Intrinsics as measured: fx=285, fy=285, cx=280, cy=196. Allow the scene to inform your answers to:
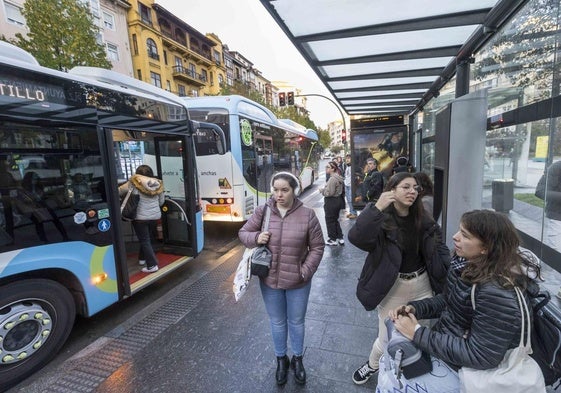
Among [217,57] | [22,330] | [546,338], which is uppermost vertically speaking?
[217,57]

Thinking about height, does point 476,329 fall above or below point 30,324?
above

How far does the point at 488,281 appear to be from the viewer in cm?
130

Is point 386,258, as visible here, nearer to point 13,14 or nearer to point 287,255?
point 287,255

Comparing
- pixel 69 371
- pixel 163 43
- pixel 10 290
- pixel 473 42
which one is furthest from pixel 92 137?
pixel 163 43

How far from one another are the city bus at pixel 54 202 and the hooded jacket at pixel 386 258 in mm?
2915

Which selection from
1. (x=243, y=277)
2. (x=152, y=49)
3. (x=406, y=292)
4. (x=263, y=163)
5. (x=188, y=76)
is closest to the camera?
(x=406, y=292)

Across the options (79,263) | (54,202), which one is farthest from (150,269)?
(54,202)

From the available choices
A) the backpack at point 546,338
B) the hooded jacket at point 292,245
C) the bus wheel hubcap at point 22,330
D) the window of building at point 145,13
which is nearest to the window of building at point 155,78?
the window of building at point 145,13

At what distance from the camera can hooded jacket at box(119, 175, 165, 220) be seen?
4.48 meters

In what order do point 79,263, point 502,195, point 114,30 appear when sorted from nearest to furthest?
point 79,263, point 502,195, point 114,30

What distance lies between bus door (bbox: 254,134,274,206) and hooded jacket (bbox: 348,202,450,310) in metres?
5.95

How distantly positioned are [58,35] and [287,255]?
42.2 ft

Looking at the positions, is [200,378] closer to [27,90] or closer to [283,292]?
[283,292]

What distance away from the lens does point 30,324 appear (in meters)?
2.79
